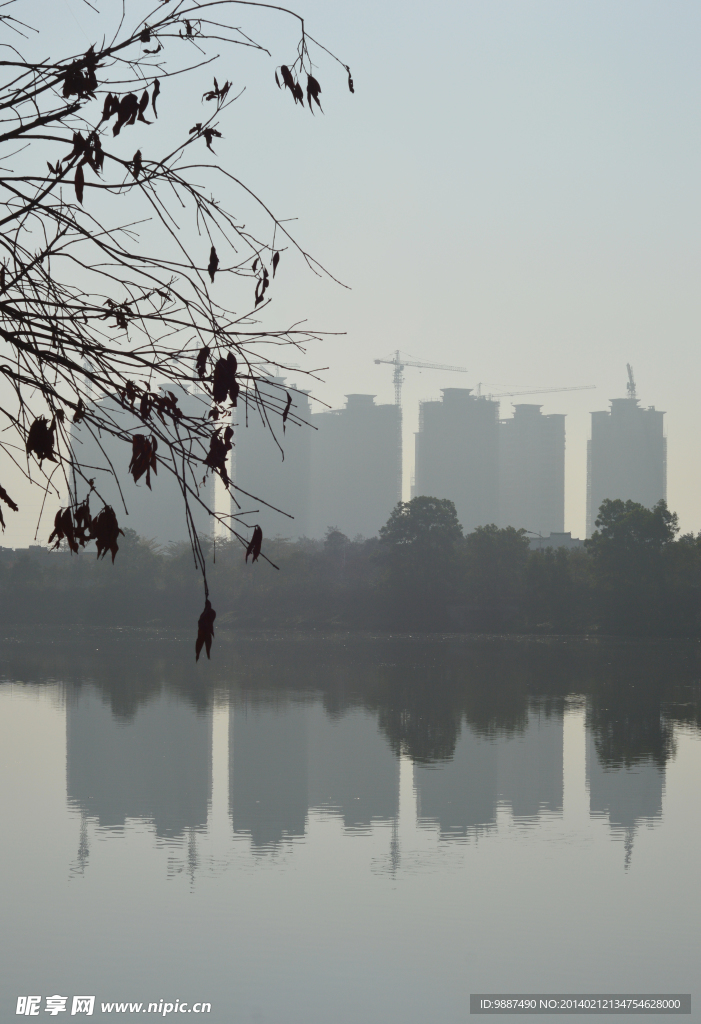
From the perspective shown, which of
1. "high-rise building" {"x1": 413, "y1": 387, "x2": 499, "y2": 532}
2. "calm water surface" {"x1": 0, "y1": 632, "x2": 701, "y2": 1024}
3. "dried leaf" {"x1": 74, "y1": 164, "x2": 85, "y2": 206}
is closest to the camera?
"dried leaf" {"x1": 74, "y1": 164, "x2": 85, "y2": 206}

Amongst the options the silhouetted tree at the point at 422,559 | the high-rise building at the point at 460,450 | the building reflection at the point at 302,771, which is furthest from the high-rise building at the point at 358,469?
the building reflection at the point at 302,771

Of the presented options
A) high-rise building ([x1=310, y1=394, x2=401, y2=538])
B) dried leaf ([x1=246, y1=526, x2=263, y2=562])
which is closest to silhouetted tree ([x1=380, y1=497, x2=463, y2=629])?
dried leaf ([x1=246, y1=526, x2=263, y2=562])

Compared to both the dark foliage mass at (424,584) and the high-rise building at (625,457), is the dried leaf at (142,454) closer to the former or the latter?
the dark foliage mass at (424,584)

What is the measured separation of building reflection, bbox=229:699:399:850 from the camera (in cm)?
1394

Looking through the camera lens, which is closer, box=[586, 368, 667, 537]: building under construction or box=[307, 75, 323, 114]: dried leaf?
box=[307, 75, 323, 114]: dried leaf

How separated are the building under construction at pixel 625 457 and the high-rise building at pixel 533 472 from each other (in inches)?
218

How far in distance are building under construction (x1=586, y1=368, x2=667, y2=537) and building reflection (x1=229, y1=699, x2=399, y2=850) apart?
5976 inches

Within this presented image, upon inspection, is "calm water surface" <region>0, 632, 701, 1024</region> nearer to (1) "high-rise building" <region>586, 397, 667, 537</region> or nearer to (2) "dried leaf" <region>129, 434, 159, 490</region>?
(2) "dried leaf" <region>129, 434, 159, 490</region>

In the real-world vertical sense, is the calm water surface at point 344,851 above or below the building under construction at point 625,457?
below

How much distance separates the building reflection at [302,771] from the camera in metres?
13.9

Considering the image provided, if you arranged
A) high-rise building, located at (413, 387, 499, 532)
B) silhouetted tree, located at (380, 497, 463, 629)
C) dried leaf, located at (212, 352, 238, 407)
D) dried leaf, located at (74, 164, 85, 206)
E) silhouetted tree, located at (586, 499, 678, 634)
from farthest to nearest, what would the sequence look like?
1. high-rise building, located at (413, 387, 499, 532)
2. silhouetted tree, located at (380, 497, 463, 629)
3. silhouetted tree, located at (586, 499, 678, 634)
4. dried leaf, located at (74, 164, 85, 206)
5. dried leaf, located at (212, 352, 238, 407)

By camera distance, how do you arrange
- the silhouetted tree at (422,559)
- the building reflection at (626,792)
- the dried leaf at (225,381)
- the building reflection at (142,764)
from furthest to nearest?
the silhouetted tree at (422,559), the building reflection at (142,764), the building reflection at (626,792), the dried leaf at (225,381)

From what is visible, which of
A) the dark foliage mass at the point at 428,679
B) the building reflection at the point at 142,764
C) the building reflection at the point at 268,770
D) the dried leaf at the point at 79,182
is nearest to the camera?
the dried leaf at the point at 79,182

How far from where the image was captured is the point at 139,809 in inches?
570
